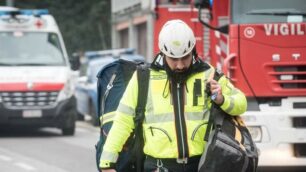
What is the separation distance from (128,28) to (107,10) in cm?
1143

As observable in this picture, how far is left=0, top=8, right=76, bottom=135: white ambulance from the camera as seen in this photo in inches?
727

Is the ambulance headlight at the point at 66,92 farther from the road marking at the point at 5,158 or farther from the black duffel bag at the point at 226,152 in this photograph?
the black duffel bag at the point at 226,152

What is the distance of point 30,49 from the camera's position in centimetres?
1922

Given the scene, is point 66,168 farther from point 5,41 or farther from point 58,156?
point 5,41

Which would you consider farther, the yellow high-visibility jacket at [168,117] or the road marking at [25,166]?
the road marking at [25,166]

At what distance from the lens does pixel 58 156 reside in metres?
15.2

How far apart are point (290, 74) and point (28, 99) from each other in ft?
29.5

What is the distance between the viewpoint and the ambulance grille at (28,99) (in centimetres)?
1844

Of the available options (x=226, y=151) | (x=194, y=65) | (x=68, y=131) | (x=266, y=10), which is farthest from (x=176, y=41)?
(x=68, y=131)

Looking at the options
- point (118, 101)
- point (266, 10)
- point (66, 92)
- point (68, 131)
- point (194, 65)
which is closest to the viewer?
point (194, 65)

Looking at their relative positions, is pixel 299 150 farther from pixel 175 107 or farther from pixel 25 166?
pixel 175 107

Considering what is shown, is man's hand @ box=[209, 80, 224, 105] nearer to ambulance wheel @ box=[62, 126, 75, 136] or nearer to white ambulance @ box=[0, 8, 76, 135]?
white ambulance @ box=[0, 8, 76, 135]

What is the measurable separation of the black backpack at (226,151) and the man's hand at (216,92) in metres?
0.10

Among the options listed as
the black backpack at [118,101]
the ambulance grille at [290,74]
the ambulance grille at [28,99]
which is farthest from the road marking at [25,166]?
the black backpack at [118,101]
